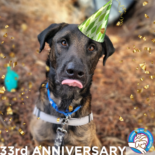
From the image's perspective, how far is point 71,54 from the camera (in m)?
2.06

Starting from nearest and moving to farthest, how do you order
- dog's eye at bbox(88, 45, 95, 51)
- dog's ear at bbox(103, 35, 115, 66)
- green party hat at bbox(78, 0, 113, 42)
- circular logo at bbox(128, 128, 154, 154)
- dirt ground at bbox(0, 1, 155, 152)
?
1. green party hat at bbox(78, 0, 113, 42)
2. dog's eye at bbox(88, 45, 95, 51)
3. dog's ear at bbox(103, 35, 115, 66)
4. circular logo at bbox(128, 128, 154, 154)
5. dirt ground at bbox(0, 1, 155, 152)

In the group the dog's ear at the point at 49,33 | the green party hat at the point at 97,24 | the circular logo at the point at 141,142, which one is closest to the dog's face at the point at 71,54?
the dog's ear at the point at 49,33

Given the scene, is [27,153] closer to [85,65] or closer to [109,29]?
[85,65]

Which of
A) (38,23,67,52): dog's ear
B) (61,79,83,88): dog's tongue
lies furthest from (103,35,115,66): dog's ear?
(61,79,83,88): dog's tongue

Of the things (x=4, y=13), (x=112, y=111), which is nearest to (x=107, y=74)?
(x=112, y=111)

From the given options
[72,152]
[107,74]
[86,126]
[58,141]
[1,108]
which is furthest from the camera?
[107,74]

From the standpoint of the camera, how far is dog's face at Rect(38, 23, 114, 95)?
6.44ft

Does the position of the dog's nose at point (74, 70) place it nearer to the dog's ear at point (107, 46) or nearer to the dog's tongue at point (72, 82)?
the dog's tongue at point (72, 82)

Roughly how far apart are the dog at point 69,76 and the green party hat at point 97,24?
0.18 m

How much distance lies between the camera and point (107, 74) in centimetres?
484

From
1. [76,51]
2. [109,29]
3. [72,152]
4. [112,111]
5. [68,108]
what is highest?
[109,29]

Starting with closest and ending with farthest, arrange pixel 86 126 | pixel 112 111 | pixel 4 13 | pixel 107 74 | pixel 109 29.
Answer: pixel 86 126
pixel 112 111
pixel 107 74
pixel 4 13
pixel 109 29

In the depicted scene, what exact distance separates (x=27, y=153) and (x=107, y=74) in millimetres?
2870

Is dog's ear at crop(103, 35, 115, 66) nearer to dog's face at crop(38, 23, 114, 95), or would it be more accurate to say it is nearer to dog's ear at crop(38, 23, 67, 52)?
dog's face at crop(38, 23, 114, 95)
